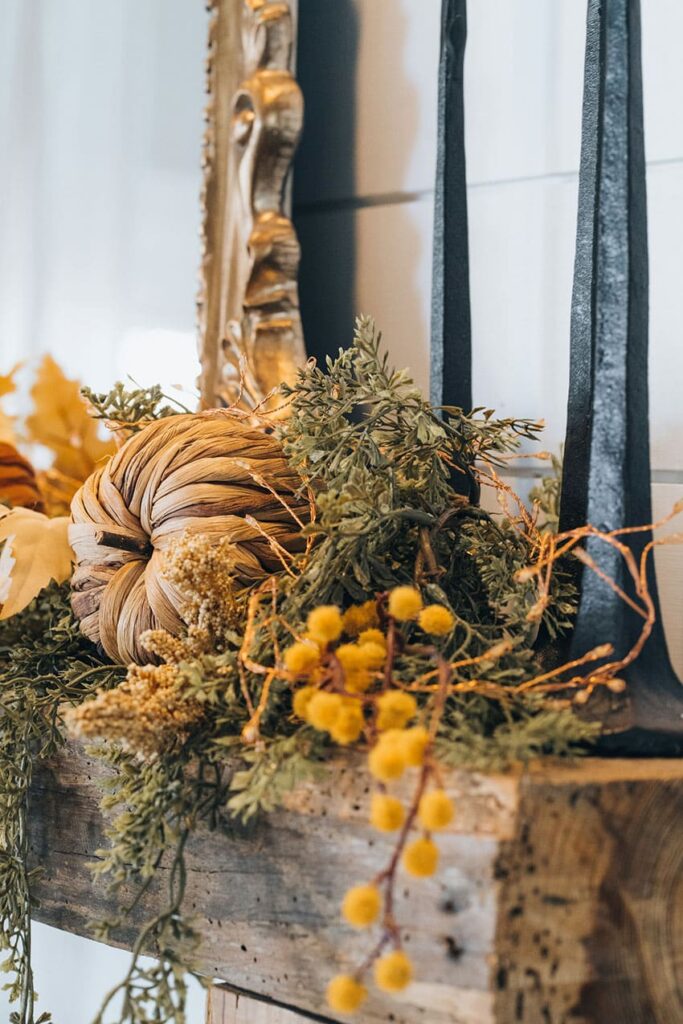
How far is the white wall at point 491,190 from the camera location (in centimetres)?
64

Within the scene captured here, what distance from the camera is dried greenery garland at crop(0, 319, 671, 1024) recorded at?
0.35 m

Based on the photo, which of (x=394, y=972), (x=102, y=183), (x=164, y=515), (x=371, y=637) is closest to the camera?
(x=394, y=972)

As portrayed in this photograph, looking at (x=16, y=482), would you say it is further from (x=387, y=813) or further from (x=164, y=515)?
(x=387, y=813)

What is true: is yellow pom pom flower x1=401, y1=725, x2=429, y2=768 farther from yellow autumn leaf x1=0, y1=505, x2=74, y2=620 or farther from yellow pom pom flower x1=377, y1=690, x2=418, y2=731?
yellow autumn leaf x1=0, y1=505, x2=74, y2=620

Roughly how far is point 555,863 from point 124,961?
703mm

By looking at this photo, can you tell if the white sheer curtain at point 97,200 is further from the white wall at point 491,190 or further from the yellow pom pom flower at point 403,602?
the yellow pom pom flower at point 403,602

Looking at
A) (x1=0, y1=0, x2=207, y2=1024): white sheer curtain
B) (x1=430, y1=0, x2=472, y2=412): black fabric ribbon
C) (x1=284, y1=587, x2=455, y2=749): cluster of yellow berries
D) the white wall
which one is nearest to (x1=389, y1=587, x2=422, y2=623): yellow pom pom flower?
(x1=284, y1=587, x2=455, y2=749): cluster of yellow berries

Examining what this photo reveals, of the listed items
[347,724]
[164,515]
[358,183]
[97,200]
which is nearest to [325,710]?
[347,724]

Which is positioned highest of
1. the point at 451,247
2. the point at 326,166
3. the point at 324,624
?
the point at 326,166

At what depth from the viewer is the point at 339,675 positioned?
352 mm

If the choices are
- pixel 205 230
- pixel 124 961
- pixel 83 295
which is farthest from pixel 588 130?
pixel 124 961

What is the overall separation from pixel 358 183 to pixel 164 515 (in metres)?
0.41

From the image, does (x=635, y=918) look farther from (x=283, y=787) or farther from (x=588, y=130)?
(x=588, y=130)

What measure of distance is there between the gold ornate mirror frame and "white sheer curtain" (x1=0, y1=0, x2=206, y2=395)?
0.10 meters
